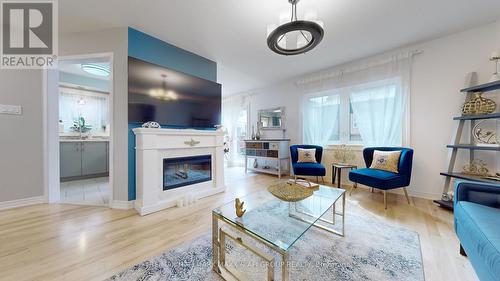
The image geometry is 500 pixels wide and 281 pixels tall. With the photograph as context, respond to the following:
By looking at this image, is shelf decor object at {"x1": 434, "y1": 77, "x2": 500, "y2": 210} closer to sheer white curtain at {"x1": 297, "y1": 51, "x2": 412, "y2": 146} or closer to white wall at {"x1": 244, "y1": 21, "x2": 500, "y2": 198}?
white wall at {"x1": 244, "y1": 21, "x2": 500, "y2": 198}

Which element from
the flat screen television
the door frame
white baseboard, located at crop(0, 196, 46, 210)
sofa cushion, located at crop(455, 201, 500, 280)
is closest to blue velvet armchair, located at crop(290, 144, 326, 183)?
the flat screen television

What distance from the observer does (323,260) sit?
4.47 feet

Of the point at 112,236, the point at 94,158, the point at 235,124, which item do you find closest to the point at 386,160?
the point at 112,236

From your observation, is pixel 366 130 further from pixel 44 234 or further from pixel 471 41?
pixel 44 234

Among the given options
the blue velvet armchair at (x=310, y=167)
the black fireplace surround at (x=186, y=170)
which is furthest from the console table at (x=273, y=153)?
the black fireplace surround at (x=186, y=170)

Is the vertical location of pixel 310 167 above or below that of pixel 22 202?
above

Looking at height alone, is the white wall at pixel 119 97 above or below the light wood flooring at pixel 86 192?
above

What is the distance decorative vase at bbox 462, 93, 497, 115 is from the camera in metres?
2.11

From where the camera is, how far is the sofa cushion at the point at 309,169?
10.5 ft

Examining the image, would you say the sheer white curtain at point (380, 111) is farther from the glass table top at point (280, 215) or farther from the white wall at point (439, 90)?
the glass table top at point (280, 215)

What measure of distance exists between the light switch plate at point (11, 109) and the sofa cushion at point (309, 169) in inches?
163

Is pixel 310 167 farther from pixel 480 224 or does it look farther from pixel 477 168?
pixel 480 224

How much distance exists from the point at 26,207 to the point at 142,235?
77.9 inches

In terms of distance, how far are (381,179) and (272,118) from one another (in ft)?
9.52
